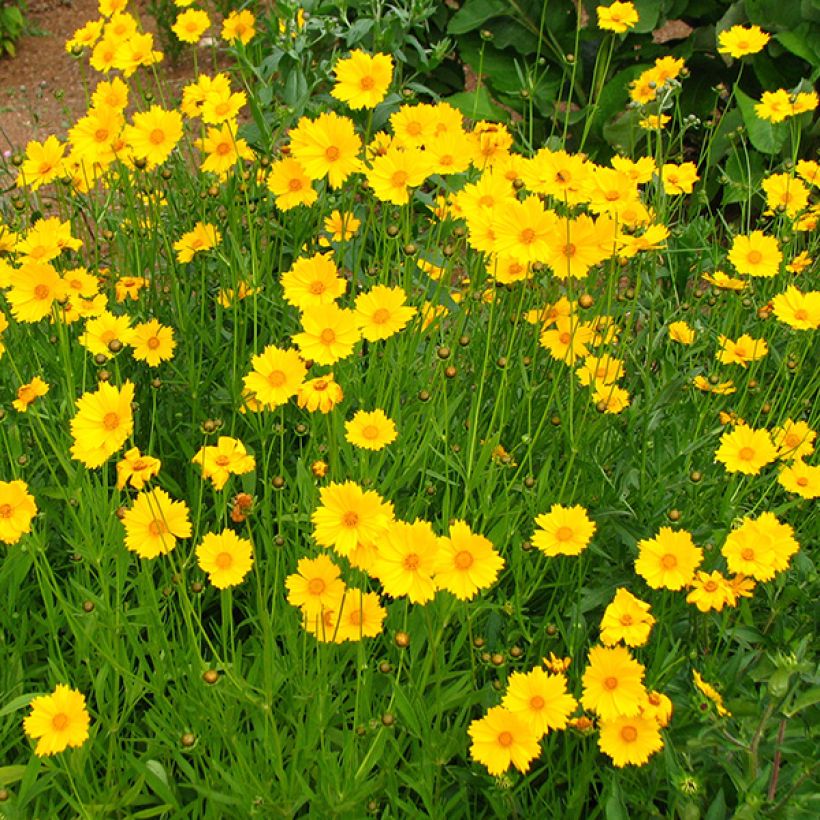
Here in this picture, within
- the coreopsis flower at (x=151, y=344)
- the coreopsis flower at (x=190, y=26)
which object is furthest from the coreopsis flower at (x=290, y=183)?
the coreopsis flower at (x=190, y=26)

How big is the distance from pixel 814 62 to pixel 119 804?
10.2ft

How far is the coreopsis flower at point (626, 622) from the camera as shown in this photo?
1312 mm

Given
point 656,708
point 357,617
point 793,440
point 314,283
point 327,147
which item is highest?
point 327,147

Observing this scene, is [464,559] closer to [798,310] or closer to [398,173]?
[398,173]

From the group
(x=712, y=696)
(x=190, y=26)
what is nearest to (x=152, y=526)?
(x=712, y=696)

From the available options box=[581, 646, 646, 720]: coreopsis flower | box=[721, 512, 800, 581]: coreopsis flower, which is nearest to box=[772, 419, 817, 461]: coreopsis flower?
box=[721, 512, 800, 581]: coreopsis flower

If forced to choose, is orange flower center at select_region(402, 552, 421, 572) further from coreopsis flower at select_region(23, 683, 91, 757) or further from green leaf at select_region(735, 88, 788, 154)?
green leaf at select_region(735, 88, 788, 154)

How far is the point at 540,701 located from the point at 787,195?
58.2 inches

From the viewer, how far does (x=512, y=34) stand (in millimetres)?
3764

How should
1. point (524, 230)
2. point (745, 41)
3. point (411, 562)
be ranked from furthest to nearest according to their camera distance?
point (745, 41) < point (524, 230) < point (411, 562)

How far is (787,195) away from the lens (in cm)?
226

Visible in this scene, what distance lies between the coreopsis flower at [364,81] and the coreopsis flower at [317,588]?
0.97m

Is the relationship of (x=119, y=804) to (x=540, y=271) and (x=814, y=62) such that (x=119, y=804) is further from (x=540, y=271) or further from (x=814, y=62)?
(x=814, y=62)

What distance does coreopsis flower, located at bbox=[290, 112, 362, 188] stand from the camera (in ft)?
5.82
